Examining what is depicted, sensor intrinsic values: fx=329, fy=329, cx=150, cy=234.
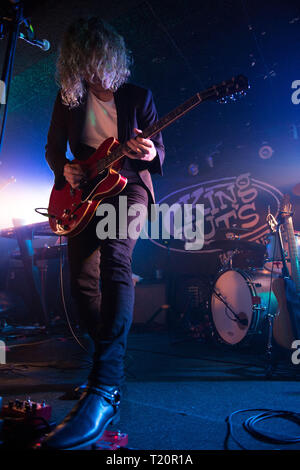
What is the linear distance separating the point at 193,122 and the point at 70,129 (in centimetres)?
519

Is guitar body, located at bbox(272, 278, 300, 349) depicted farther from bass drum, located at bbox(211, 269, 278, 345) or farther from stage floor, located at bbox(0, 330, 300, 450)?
stage floor, located at bbox(0, 330, 300, 450)

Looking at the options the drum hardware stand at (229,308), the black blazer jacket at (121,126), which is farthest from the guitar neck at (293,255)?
the black blazer jacket at (121,126)

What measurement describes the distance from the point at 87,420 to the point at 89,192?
1.13m

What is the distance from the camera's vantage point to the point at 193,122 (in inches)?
263

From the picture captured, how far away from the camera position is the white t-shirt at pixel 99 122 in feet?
6.33

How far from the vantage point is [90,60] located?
1936 mm

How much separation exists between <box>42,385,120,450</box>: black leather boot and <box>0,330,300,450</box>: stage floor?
0.50ft

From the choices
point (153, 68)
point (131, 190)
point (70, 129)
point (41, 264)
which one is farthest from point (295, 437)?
point (153, 68)

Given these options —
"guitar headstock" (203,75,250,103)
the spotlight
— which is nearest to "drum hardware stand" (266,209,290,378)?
"guitar headstock" (203,75,250,103)

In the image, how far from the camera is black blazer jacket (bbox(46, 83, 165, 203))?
6.12 feet

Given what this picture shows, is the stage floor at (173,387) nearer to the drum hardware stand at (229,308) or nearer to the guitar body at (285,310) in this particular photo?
the guitar body at (285,310)

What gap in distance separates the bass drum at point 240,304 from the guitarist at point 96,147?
216 cm
